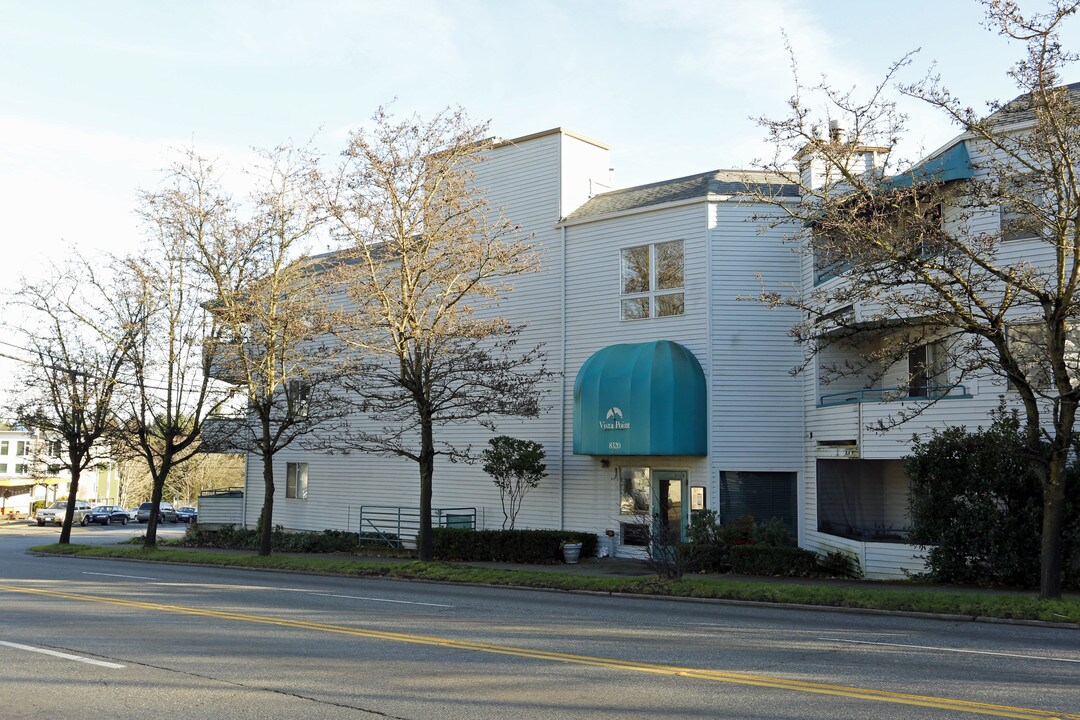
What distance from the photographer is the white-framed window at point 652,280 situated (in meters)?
25.2

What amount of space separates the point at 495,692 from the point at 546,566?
15687mm

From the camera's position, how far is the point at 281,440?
3456 centimetres

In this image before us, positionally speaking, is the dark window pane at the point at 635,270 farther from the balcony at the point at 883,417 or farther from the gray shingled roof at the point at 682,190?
the balcony at the point at 883,417

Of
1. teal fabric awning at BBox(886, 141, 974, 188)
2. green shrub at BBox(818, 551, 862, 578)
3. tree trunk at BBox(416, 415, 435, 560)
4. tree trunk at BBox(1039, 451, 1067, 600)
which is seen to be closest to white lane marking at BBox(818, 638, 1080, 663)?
tree trunk at BBox(1039, 451, 1067, 600)

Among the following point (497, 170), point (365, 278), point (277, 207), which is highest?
point (497, 170)

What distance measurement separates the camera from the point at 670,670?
9.43m

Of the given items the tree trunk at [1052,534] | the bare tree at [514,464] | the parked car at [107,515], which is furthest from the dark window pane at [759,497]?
the parked car at [107,515]

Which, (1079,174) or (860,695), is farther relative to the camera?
(1079,174)

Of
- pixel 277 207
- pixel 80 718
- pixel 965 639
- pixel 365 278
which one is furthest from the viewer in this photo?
pixel 277 207

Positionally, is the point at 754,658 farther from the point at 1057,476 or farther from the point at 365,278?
the point at 365,278

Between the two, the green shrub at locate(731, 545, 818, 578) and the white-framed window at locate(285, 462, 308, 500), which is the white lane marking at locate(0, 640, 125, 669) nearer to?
the green shrub at locate(731, 545, 818, 578)

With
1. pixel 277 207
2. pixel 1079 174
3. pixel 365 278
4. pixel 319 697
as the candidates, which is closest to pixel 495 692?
pixel 319 697

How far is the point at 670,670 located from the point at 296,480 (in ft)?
90.0

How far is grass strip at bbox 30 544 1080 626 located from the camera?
14.2 m
